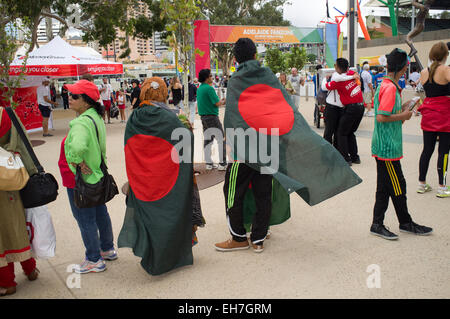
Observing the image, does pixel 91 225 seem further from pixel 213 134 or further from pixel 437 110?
pixel 437 110

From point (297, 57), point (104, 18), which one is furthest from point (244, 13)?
point (104, 18)

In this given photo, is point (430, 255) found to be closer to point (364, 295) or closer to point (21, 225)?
point (364, 295)

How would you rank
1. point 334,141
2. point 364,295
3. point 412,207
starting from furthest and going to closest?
point 334,141, point 412,207, point 364,295

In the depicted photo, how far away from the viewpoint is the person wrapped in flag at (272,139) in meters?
3.50

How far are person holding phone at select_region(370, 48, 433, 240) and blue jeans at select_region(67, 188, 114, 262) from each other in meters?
2.65

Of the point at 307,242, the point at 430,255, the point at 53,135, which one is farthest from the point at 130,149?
the point at 53,135

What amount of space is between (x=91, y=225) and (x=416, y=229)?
310cm

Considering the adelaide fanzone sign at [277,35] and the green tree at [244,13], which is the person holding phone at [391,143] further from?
the green tree at [244,13]

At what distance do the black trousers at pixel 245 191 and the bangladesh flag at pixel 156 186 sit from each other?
52 cm

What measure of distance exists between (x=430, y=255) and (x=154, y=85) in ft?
9.25

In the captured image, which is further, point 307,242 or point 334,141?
point 334,141

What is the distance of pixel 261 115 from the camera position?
139 inches

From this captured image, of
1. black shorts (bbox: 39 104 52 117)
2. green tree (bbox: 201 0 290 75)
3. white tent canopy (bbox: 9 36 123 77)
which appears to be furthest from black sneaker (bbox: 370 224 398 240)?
green tree (bbox: 201 0 290 75)

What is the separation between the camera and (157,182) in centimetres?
329
